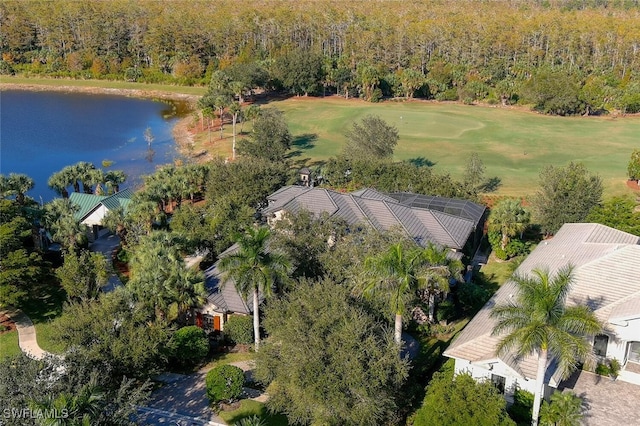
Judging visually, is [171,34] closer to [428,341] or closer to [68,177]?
[68,177]

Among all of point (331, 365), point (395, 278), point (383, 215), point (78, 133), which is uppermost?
point (395, 278)

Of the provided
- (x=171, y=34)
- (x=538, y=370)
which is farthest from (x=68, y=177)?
(x=171, y=34)

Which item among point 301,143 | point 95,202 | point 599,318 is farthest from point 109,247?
point 301,143

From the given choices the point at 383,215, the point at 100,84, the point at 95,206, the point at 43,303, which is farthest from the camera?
the point at 100,84

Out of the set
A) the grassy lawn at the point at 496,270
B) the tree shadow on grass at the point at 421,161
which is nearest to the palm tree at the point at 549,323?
the grassy lawn at the point at 496,270

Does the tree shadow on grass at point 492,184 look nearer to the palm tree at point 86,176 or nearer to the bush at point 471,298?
the bush at point 471,298

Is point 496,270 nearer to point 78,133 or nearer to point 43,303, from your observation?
point 43,303
